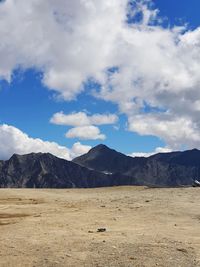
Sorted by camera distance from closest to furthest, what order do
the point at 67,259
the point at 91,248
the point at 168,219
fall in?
the point at 67,259 → the point at 91,248 → the point at 168,219

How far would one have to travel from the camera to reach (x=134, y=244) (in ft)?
61.9

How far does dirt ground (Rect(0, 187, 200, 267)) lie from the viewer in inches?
661

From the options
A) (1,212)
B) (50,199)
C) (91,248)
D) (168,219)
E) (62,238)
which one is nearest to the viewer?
(91,248)

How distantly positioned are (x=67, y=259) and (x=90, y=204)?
20637mm

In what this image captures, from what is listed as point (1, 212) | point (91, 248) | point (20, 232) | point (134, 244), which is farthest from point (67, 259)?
point (1, 212)

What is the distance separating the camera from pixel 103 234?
21656mm

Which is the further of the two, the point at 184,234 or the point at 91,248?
the point at 184,234

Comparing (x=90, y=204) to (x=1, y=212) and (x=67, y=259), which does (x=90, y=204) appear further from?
(x=67, y=259)

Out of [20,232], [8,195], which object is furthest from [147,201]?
[20,232]

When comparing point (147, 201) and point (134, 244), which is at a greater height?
point (147, 201)

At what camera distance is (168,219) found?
27781 millimetres

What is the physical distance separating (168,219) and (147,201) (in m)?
9.60

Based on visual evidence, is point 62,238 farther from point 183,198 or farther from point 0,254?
point 183,198

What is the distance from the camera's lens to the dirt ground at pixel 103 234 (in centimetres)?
1680
